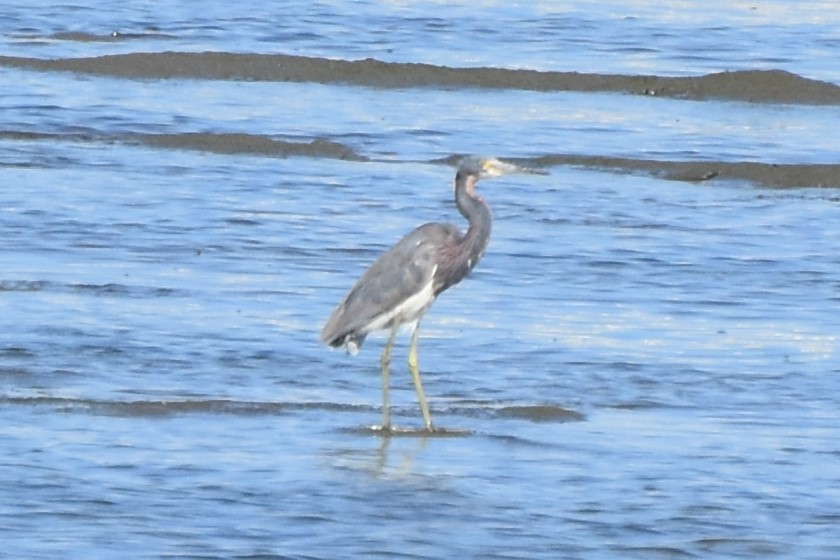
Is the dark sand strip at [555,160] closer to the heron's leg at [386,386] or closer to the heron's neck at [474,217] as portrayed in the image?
the heron's neck at [474,217]

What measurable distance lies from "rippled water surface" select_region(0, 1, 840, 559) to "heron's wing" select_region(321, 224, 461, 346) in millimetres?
289

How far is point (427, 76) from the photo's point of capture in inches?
706

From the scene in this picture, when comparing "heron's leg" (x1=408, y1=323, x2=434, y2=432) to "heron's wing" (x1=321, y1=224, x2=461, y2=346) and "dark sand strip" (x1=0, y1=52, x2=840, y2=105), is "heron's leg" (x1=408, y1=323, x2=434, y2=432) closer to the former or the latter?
"heron's wing" (x1=321, y1=224, x2=461, y2=346)

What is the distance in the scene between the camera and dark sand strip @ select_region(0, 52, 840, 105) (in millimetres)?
17609

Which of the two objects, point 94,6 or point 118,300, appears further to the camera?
point 94,6

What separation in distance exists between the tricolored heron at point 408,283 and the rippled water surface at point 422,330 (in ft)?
0.85

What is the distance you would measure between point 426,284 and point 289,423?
3.01ft

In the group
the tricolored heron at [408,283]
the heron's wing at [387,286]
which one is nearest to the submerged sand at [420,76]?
the tricolored heron at [408,283]

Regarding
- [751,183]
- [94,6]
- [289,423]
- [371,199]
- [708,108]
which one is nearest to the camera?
[289,423]

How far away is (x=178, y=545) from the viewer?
6062mm

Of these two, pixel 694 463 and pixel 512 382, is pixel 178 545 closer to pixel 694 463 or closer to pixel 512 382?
pixel 694 463

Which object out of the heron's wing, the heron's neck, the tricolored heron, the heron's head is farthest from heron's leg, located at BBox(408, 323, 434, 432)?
the heron's head

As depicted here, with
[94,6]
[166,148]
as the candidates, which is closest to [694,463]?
[166,148]

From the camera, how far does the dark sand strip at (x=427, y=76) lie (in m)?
17.6
